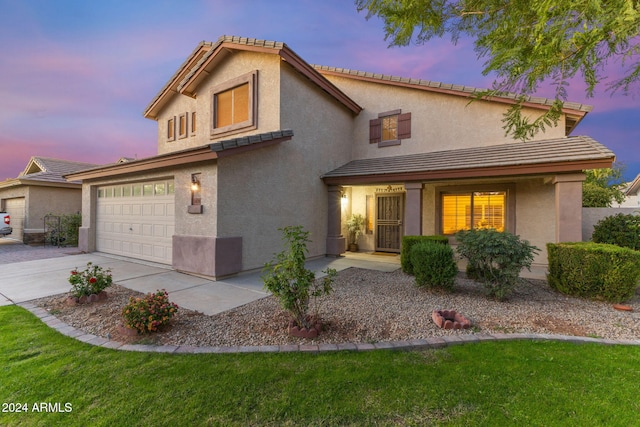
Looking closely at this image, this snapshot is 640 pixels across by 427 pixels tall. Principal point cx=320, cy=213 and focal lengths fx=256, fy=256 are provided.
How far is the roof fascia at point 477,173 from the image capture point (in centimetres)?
628

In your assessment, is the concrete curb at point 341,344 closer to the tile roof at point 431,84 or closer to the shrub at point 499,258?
the shrub at point 499,258

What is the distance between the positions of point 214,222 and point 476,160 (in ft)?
25.5

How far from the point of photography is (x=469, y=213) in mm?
9406

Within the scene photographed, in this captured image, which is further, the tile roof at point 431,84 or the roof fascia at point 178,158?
the tile roof at point 431,84

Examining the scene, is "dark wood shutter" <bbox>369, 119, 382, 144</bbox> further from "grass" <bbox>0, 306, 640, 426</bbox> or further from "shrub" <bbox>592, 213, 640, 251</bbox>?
"grass" <bbox>0, 306, 640, 426</bbox>

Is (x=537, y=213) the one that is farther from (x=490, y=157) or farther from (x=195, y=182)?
(x=195, y=182)

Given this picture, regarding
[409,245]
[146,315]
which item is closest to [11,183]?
[146,315]

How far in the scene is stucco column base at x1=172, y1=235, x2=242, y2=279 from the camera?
6.33 meters

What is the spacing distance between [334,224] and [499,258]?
5908 mm

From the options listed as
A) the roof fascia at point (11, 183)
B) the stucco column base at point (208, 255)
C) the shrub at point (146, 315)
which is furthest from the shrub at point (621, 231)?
the roof fascia at point (11, 183)

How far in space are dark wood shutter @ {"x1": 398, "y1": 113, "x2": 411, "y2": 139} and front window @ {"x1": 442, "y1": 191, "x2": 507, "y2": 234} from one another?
2.83 metres

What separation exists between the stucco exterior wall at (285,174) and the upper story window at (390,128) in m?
1.30

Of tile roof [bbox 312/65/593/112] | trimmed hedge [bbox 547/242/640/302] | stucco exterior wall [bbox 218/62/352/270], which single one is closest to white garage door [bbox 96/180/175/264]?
stucco exterior wall [bbox 218/62/352/270]

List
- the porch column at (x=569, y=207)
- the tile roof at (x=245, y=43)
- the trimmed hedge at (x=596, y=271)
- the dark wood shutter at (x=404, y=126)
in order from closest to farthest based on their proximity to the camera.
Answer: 1. the trimmed hedge at (x=596, y=271)
2. the porch column at (x=569, y=207)
3. the tile roof at (x=245, y=43)
4. the dark wood shutter at (x=404, y=126)
